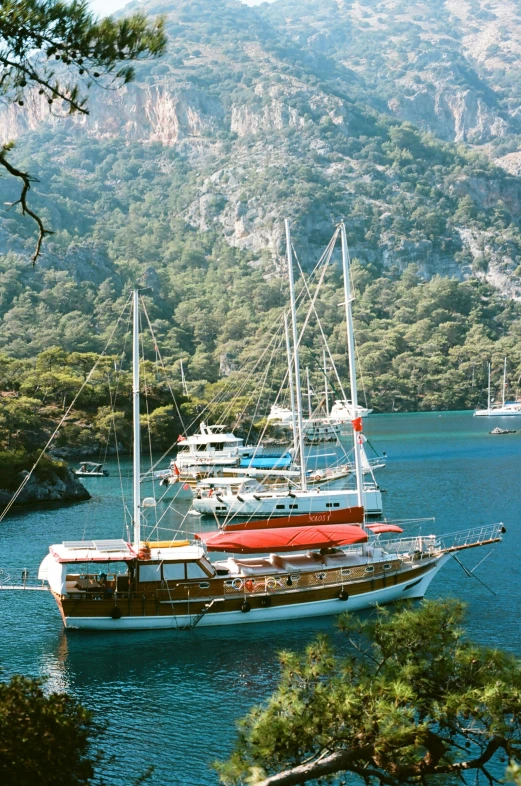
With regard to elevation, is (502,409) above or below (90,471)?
below

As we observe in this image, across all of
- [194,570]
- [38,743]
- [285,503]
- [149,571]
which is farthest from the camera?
[285,503]

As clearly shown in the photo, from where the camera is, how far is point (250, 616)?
95.1 feet

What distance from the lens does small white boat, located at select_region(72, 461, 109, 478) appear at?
67812mm

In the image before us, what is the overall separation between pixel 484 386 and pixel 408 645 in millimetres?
131759

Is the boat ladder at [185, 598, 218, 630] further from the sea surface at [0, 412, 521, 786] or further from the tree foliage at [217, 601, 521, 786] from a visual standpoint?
the tree foliage at [217, 601, 521, 786]

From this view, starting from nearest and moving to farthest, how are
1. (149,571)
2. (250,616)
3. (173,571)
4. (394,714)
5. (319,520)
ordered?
(394,714)
(149,571)
(173,571)
(250,616)
(319,520)

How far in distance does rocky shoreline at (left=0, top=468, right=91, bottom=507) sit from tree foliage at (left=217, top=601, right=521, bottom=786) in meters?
43.7

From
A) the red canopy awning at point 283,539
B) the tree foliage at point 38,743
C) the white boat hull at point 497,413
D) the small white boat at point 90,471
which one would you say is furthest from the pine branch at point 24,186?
the white boat hull at point 497,413

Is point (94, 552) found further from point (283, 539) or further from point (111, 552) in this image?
point (283, 539)

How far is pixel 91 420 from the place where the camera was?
8444 cm

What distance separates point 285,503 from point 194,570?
1868cm

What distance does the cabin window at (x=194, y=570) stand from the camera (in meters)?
28.8

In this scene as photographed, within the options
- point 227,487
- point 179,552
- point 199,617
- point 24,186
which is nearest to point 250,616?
point 199,617

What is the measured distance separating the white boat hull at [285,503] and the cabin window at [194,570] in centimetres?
1577
